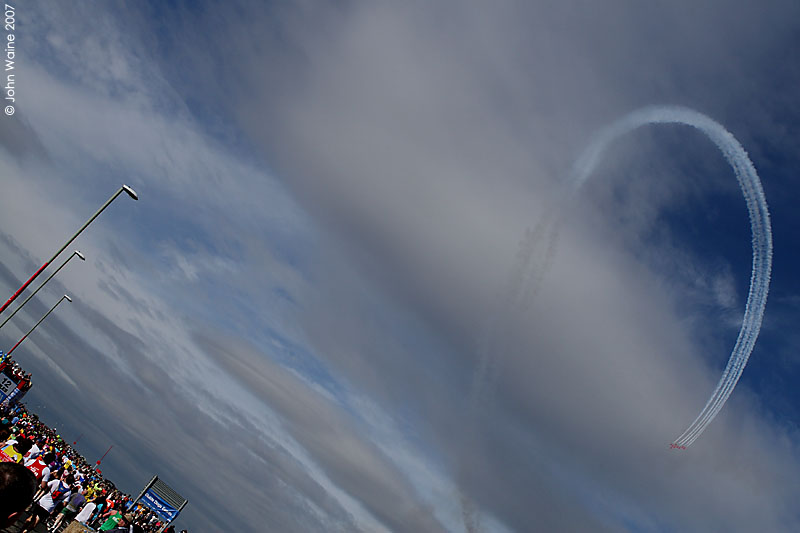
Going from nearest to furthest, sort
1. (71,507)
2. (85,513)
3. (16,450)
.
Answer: (16,450)
(85,513)
(71,507)

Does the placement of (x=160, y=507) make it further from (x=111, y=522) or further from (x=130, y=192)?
(x=130, y=192)

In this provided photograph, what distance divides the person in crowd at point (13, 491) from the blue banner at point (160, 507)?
3611cm

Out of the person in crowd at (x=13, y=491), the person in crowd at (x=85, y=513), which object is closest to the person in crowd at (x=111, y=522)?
the person in crowd at (x=85, y=513)

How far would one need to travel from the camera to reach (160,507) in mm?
36312

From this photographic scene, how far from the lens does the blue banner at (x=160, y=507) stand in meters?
36.1

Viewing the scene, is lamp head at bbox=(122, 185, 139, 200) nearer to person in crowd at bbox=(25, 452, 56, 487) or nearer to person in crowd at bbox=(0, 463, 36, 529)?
person in crowd at bbox=(25, 452, 56, 487)

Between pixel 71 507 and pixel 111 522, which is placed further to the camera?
pixel 71 507

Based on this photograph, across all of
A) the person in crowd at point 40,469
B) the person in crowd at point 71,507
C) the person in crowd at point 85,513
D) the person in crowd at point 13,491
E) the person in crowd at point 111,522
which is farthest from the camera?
the person in crowd at point 71,507

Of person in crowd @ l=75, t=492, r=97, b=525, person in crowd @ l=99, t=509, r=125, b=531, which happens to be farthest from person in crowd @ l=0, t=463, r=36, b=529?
person in crowd @ l=75, t=492, r=97, b=525

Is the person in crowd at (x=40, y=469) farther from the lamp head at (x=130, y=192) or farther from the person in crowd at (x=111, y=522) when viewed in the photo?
the lamp head at (x=130, y=192)

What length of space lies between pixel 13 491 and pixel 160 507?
1454 inches

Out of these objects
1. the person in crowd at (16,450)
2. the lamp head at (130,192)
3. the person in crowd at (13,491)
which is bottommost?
the person in crowd at (16,450)

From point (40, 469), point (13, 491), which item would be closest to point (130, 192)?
point (40, 469)

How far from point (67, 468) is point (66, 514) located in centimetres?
1615
